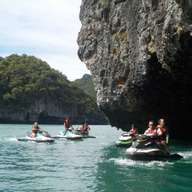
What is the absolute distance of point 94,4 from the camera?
165 ft

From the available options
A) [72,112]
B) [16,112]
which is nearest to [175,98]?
[16,112]

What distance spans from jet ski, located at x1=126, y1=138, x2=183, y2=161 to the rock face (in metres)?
7.42

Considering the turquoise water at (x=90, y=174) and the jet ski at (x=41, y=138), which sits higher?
the jet ski at (x=41, y=138)

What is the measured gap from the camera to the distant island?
14950 cm

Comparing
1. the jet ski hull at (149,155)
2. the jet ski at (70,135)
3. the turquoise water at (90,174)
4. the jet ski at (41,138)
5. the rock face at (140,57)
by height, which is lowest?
the turquoise water at (90,174)

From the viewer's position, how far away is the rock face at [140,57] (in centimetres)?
3550

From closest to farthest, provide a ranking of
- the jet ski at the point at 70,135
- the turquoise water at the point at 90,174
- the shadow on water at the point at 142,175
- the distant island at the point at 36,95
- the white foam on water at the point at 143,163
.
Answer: the turquoise water at the point at 90,174, the shadow on water at the point at 142,175, the white foam on water at the point at 143,163, the jet ski at the point at 70,135, the distant island at the point at 36,95

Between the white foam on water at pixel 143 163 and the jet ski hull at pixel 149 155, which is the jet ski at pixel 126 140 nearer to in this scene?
the white foam on water at pixel 143 163

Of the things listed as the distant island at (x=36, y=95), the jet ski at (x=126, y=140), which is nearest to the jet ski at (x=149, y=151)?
the jet ski at (x=126, y=140)

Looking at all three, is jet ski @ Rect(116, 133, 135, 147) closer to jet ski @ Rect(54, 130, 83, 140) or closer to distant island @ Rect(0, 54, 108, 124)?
jet ski @ Rect(54, 130, 83, 140)

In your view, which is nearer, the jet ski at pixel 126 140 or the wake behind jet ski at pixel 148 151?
the wake behind jet ski at pixel 148 151

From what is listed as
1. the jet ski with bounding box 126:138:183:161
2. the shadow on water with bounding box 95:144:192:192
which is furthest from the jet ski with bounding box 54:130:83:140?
the jet ski with bounding box 126:138:183:161

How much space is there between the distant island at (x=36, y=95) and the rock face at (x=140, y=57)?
3795 inches

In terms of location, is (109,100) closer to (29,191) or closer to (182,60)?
(182,60)
